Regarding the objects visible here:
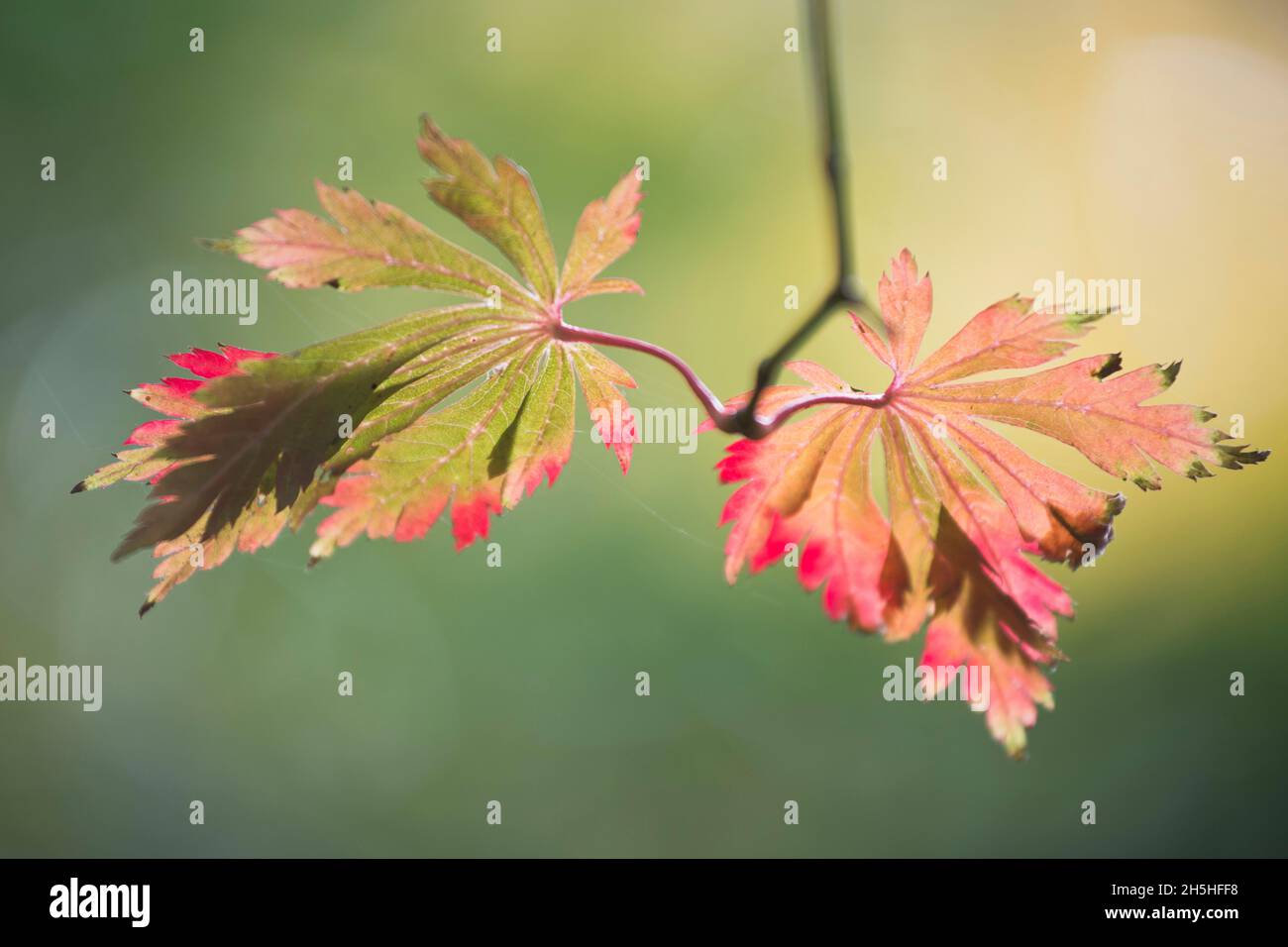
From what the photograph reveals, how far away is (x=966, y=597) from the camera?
2.04 ft

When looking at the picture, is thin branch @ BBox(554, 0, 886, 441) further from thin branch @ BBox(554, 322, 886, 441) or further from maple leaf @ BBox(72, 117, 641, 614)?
maple leaf @ BBox(72, 117, 641, 614)

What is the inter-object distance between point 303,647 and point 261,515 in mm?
3932

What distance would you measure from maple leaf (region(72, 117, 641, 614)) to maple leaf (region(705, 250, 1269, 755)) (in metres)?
0.15

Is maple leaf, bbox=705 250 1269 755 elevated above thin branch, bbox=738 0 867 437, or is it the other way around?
thin branch, bbox=738 0 867 437

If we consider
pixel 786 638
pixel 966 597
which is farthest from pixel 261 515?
pixel 786 638

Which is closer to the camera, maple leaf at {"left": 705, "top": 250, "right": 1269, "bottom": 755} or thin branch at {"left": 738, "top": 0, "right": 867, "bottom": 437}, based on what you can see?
thin branch at {"left": 738, "top": 0, "right": 867, "bottom": 437}

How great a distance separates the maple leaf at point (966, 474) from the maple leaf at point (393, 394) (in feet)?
0.49

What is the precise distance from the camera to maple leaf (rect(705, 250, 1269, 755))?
0.62m

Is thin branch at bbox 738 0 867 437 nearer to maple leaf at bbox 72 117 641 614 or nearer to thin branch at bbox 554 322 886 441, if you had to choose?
thin branch at bbox 554 322 886 441

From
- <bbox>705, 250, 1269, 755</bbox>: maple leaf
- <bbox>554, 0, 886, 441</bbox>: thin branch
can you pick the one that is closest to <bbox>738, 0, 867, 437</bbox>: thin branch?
<bbox>554, 0, 886, 441</bbox>: thin branch

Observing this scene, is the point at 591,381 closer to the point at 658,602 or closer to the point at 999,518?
the point at 999,518

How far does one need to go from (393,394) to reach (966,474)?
1.48 ft

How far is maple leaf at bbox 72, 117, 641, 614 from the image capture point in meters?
0.59

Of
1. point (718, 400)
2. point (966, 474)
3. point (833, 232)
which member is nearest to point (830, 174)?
point (833, 232)
